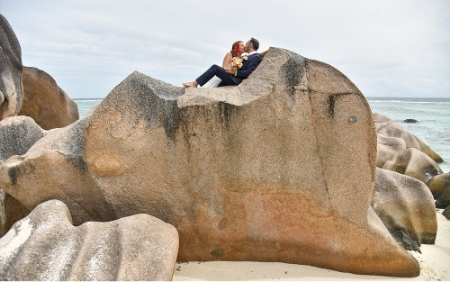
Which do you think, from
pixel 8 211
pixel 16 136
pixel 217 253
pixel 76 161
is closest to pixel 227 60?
pixel 76 161

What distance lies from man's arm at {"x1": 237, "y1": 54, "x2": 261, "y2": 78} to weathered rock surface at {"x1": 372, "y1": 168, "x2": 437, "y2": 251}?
5.50 ft

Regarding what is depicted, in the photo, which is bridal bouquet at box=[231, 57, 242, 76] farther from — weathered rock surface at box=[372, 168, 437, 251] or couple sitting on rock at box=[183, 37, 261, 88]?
weathered rock surface at box=[372, 168, 437, 251]

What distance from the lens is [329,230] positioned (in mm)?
2479

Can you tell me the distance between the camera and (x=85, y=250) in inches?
75.3

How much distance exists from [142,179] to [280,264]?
3.75 feet

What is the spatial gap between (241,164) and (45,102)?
4.93m

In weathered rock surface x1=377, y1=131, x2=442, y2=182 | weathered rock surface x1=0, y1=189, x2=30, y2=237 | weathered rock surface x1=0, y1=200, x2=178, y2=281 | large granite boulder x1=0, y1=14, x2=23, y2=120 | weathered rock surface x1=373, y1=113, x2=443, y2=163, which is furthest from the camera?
weathered rock surface x1=373, y1=113, x2=443, y2=163

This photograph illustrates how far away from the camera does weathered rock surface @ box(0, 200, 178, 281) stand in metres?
1.80

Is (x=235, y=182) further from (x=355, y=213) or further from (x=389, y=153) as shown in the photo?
(x=389, y=153)

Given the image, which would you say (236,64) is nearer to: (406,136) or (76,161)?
(76,161)

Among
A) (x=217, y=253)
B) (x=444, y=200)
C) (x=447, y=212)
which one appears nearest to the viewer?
(x=217, y=253)

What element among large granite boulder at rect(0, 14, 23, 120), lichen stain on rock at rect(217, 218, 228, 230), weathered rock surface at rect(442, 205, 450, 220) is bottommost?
weathered rock surface at rect(442, 205, 450, 220)

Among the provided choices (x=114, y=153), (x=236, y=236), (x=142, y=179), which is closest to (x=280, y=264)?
(x=236, y=236)

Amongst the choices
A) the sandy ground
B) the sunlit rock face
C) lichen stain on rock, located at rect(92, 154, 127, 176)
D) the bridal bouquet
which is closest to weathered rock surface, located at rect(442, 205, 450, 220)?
the sunlit rock face
